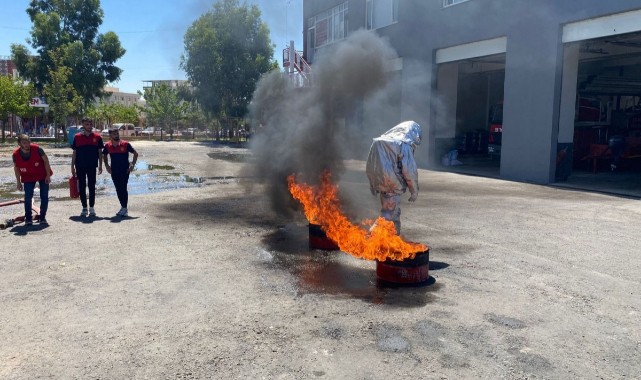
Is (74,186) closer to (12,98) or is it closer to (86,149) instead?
(86,149)

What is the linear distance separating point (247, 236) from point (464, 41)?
13.5 metres

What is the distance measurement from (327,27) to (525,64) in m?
13.3

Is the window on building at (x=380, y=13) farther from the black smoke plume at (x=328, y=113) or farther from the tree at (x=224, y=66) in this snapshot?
the tree at (x=224, y=66)

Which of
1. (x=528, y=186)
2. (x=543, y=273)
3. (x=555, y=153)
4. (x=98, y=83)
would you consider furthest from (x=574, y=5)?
(x=98, y=83)

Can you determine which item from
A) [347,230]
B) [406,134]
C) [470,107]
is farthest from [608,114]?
[347,230]

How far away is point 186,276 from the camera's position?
573 centimetres

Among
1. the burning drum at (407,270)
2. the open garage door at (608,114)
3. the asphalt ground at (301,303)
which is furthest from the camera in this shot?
the open garage door at (608,114)

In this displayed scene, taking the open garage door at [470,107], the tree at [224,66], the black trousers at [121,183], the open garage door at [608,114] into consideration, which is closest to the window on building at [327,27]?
the open garage door at [470,107]

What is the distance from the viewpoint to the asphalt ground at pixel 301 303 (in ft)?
12.0

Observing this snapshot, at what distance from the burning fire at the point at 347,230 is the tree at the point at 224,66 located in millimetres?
31187

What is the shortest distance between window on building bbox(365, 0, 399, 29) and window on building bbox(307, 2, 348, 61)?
193 cm

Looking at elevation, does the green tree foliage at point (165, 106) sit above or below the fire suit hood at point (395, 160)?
above

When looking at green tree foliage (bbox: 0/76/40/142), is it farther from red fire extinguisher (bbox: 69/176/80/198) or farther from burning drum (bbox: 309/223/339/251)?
burning drum (bbox: 309/223/339/251)

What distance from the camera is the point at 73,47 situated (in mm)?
38750
